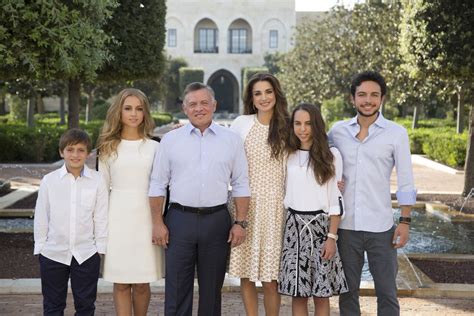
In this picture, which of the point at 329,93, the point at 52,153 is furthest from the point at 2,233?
the point at 329,93

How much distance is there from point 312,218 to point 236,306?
1.56 m

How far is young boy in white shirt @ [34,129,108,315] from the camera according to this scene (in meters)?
4.02

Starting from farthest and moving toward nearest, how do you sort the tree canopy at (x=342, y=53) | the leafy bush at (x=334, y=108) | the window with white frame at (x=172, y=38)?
1. the window with white frame at (x=172, y=38)
2. the leafy bush at (x=334, y=108)
3. the tree canopy at (x=342, y=53)

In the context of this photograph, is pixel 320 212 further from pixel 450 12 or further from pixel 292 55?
pixel 292 55

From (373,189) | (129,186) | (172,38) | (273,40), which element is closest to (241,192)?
(129,186)

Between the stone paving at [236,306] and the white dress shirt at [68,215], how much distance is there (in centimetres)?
114

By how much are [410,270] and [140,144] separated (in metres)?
3.29

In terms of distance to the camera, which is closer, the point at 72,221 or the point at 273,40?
the point at 72,221

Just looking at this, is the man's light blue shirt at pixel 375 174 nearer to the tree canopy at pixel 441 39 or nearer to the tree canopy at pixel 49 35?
the tree canopy at pixel 49 35

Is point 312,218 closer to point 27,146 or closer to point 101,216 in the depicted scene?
point 101,216

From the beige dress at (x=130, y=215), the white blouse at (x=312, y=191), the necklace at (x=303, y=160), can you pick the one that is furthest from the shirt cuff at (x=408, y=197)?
the beige dress at (x=130, y=215)

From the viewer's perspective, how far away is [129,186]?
408 cm

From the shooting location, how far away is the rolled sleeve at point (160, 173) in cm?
396

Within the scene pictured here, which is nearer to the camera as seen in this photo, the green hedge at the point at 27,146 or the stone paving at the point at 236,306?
the stone paving at the point at 236,306
